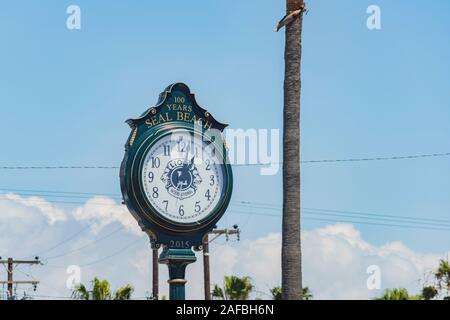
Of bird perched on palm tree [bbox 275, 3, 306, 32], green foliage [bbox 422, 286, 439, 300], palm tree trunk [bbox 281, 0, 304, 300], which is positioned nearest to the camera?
palm tree trunk [bbox 281, 0, 304, 300]

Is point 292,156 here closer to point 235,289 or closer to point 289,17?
point 289,17

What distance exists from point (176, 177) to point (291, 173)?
215 cm

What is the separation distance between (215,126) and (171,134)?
102 centimetres

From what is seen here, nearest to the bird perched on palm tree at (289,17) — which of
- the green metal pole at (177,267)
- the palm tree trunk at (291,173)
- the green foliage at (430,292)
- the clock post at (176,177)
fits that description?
the palm tree trunk at (291,173)

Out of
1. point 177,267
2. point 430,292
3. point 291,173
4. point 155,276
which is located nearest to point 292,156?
point 291,173

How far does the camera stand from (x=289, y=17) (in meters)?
19.8

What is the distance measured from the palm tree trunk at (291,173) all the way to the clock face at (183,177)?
4.44 feet

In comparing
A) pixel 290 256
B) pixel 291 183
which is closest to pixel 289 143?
pixel 291 183

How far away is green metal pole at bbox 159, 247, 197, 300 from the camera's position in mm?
18797

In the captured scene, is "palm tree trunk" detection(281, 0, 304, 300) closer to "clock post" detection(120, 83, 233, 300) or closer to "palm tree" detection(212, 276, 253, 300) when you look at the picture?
"clock post" detection(120, 83, 233, 300)

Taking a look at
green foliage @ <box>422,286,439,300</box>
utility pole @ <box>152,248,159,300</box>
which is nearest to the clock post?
utility pole @ <box>152,248,159,300</box>

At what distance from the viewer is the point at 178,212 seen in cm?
1895
